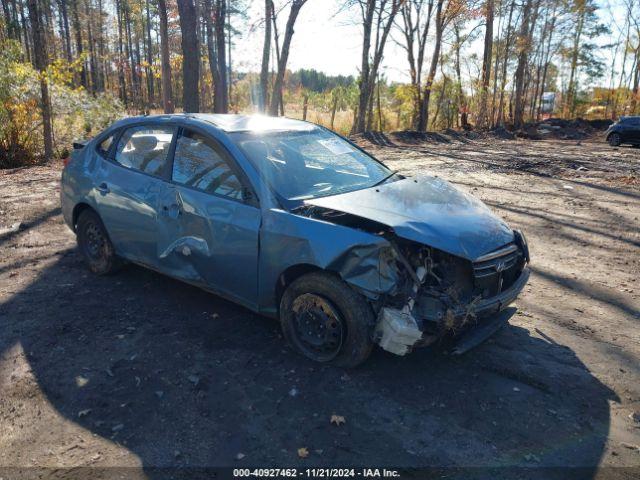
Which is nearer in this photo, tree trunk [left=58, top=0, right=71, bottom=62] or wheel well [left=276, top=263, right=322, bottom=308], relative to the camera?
wheel well [left=276, top=263, right=322, bottom=308]

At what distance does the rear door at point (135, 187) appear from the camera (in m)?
4.40

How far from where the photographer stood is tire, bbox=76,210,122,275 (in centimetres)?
505

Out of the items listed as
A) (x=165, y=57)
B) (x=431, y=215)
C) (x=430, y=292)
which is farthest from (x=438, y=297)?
(x=165, y=57)

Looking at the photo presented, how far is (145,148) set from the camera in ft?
15.4

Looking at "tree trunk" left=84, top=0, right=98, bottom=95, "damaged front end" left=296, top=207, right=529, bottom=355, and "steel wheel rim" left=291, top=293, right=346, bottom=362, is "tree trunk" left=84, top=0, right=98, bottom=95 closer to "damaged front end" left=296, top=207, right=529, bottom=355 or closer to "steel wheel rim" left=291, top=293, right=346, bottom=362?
"steel wheel rim" left=291, top=293, right=346, bottom=362

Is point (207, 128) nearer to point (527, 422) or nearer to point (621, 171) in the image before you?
point (527, 422)

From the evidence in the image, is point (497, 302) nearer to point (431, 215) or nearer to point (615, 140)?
point (431, 215)

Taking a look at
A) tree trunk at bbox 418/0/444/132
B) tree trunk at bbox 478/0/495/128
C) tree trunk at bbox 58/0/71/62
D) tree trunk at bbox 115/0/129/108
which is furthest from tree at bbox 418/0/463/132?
tree trunk at bbox 58/0/71/62

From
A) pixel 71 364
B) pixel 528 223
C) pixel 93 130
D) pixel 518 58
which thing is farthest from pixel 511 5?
pixel 71 364

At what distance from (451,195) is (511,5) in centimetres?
3108

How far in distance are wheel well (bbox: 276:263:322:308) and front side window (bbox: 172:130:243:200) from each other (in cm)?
70

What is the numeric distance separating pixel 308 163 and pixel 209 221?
3.31 feet

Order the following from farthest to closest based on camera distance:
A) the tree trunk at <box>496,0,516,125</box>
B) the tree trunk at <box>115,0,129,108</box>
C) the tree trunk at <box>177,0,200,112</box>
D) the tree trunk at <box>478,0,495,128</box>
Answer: the tree trunk at <box>115,0,129,108</box> → the tree trunk at <box>496,0,516,125</box> → the tree trunk at <box>478,0,495,128</box> → the tree trunk at <box>177,0,200,112</box>

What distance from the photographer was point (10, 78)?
37.2 ft
